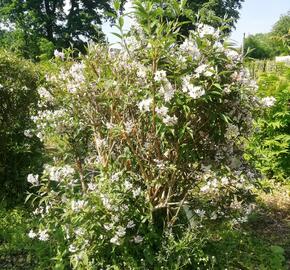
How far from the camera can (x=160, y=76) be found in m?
2.77

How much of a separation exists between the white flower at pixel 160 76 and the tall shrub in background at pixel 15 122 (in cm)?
324

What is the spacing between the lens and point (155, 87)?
2906mm

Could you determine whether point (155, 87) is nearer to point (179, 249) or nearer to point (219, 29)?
point (219, 29)

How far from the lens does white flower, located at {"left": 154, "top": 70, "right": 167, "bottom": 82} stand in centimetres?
275

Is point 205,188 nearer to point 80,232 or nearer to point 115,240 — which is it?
point 115,240

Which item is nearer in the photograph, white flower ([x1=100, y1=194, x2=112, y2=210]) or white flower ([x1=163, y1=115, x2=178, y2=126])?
white flower ([x1=163, y1=115, x2=178, y2=126])

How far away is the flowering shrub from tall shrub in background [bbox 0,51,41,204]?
6.88ft

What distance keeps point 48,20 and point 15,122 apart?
25.4m

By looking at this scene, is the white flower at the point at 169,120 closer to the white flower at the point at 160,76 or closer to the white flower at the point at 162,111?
the white flower at the point at 162,111

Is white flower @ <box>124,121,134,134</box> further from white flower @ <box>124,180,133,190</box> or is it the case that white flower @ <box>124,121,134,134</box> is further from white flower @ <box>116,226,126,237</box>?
white flower @ <box>116,226,126,237</box>

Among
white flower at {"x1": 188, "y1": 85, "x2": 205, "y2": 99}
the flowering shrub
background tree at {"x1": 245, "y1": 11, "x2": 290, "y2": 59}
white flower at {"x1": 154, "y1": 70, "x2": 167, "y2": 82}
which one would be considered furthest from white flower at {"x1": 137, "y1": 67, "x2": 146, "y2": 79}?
background tree at {"x1": 245, "y1": 11, "x2": 290, "y2": 59}

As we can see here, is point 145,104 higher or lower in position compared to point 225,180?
higher

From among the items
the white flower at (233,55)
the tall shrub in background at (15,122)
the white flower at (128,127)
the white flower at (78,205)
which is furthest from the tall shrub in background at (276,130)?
the white flower at (78,205)

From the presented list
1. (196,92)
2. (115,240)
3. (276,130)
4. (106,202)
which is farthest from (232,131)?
(276,130)
